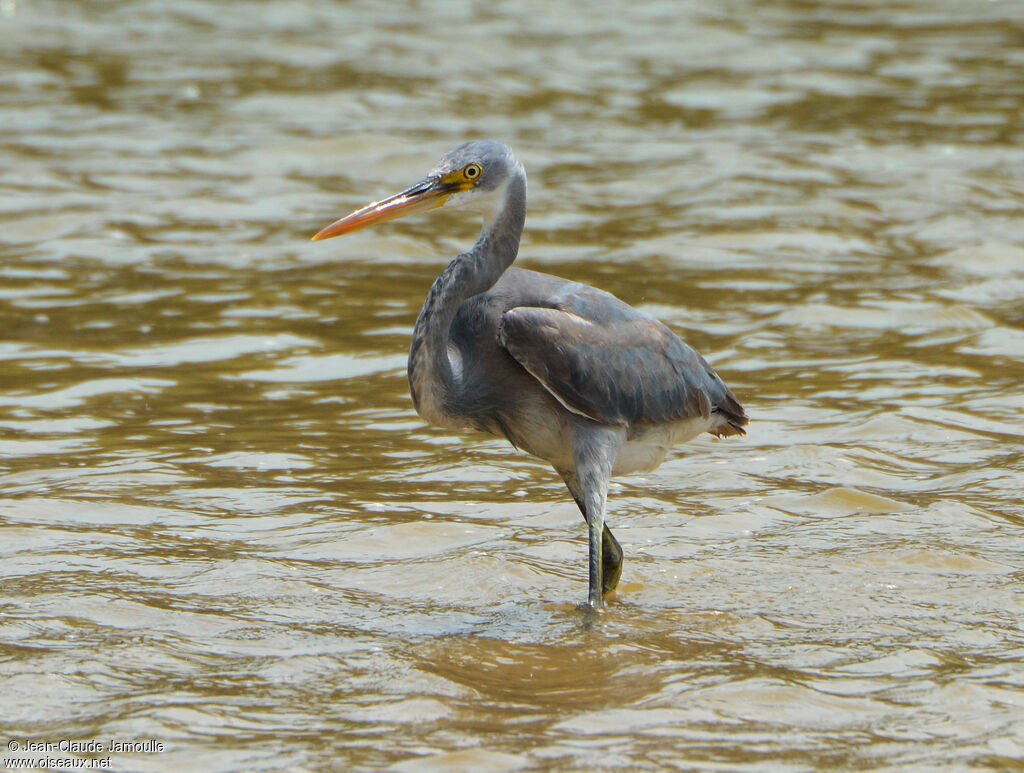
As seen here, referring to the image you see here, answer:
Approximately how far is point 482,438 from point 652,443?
254 cm

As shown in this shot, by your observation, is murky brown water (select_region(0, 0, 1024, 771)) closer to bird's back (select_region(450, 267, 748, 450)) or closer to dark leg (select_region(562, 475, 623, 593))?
dark leg (select_region(562, 475, 623, 593))

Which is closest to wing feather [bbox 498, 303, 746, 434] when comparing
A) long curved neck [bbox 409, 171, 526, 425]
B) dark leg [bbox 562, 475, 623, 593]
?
long curved neck [bbox 409, 171, 526, 425]

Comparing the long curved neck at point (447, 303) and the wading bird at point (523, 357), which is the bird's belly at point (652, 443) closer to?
the wading bird at point (523, 357)

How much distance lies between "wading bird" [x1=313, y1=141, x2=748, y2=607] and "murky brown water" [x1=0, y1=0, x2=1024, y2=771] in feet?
2.39

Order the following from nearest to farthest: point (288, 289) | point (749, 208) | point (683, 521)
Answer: point (683, 521), point (288, 289), point (749, 208)

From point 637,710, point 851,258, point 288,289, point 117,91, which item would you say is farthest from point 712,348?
point 117,91

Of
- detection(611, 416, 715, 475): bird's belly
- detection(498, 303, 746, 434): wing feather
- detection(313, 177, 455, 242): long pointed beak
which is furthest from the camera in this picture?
detection(611, 416, 715, 475): bird's belly

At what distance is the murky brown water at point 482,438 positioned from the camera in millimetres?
5984

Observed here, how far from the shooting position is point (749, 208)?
46.3ft

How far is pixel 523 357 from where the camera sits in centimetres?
679

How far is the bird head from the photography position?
6953 mm

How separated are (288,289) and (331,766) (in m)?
7.23

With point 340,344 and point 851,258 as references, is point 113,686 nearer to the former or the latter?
point 340,344

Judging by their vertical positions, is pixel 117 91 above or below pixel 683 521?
above
